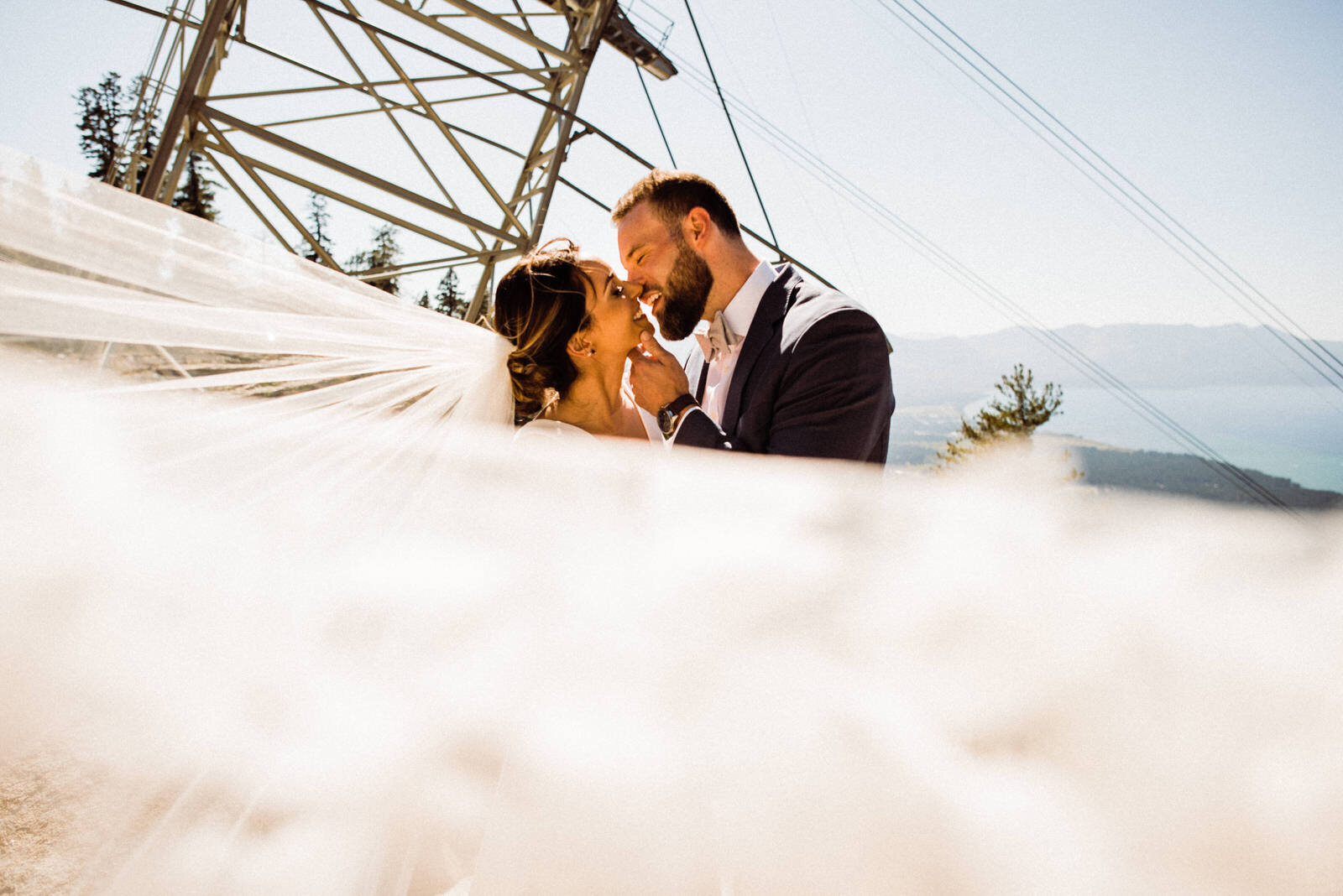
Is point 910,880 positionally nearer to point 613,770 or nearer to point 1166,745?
point 1166,745

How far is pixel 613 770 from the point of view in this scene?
1.20 metres

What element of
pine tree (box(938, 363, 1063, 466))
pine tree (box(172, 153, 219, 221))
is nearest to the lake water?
pine tree (box(938, 363, 1063, 466))

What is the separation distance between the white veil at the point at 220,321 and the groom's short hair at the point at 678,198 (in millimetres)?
1042

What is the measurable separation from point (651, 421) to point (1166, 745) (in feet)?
6.16

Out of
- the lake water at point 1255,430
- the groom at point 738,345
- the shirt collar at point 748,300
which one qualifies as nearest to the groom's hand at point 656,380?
the groom at point 738,345

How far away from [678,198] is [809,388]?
1122mm

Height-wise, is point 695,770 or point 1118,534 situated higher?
point 1118,534

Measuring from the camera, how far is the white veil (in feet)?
4.08

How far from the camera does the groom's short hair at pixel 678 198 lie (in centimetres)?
261

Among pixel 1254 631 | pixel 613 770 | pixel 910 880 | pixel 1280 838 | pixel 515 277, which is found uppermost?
pixel 515 277

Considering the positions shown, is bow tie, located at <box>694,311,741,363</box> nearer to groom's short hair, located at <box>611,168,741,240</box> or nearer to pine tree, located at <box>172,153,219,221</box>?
groom's short hair, located at <box>611,168,741,240</box>

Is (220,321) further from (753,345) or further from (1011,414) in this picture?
(1011,414)

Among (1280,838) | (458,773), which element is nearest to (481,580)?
(458,773)

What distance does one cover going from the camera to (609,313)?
7.27 feet
